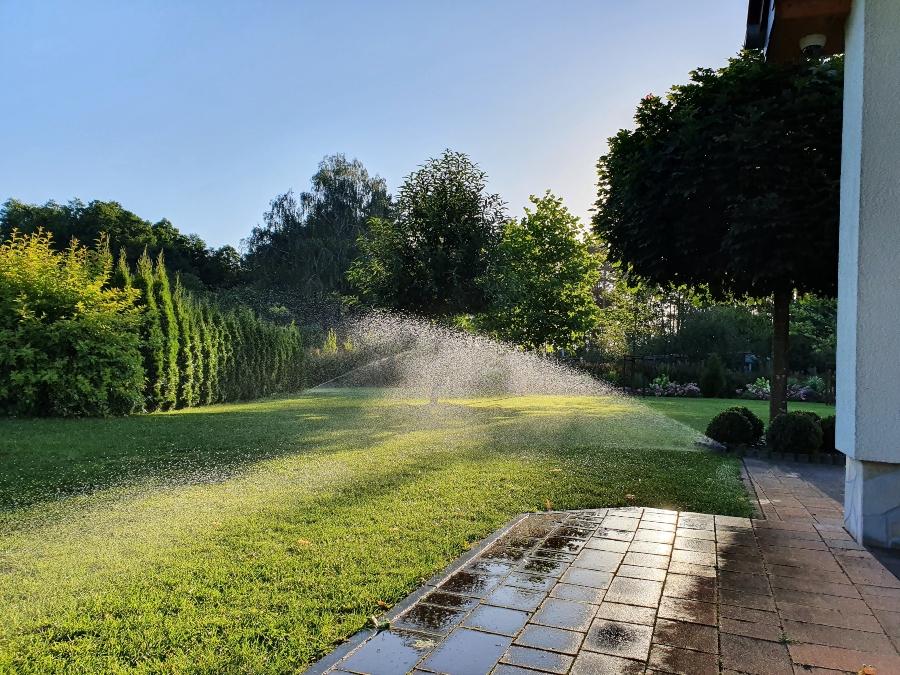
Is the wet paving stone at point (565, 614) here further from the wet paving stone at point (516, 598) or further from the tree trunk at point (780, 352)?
the tree trunk at point (780, 352)

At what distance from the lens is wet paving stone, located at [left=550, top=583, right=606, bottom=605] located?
2754mm

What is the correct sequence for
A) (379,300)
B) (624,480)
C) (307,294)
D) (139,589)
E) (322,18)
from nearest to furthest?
(139,589)
(624,480)
(322,18)
(379,300)
(307,294)

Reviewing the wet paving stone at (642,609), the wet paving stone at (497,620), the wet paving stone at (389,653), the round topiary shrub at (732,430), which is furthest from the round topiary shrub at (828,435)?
the wet paving stone at (389,653)

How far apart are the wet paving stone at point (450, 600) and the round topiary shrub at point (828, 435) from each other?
6524 mm

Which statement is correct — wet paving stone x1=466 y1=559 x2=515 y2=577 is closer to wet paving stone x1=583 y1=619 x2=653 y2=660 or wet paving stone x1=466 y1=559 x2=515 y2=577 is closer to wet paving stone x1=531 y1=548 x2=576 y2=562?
wet paving stone x1=531 y1=548 x2=576 y2=562

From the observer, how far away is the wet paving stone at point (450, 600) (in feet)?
8.79

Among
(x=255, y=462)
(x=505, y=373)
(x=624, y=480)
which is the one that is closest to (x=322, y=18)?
(x=255, y=462)

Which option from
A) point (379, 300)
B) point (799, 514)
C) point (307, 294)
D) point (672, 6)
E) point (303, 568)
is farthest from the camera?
point (307, 294)

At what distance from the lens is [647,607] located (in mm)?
2668

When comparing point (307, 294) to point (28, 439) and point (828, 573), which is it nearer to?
point (28, 439)

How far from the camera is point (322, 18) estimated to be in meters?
8.78

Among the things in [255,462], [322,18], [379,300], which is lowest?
[255,462]

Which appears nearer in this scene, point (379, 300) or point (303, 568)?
point (303, 568)

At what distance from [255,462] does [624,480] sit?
153 inches
